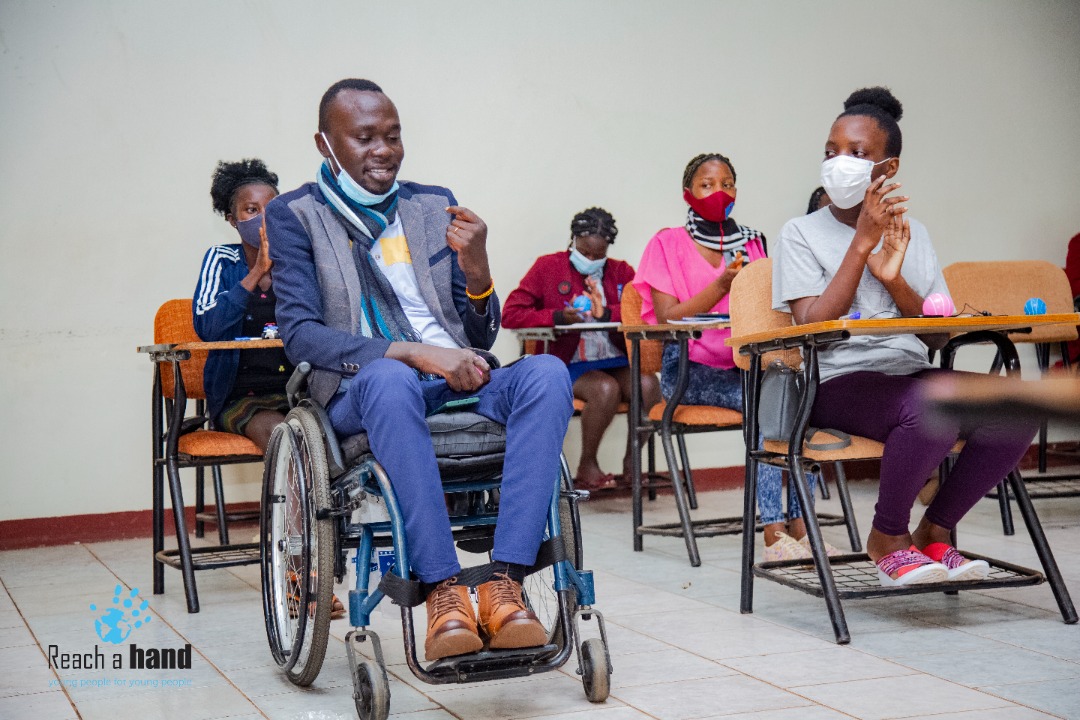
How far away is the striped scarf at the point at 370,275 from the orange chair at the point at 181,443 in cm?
98

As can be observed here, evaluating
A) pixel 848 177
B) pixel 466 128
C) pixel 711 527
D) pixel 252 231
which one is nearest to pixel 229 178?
pixel 252 231

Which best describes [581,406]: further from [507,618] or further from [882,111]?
[507,618]

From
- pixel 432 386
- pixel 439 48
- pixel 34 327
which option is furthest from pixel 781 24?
pixel 432 386

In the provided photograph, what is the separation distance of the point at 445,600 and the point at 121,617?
1489 millimetres

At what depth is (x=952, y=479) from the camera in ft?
8.57

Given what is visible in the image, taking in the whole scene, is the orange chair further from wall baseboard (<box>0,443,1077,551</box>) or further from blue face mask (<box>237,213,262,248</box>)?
wall baseboard (<box>0,443,1077,551</box>)

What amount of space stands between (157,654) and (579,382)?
2.58 meters

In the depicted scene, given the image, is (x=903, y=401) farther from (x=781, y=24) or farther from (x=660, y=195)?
(x=781, y=24)

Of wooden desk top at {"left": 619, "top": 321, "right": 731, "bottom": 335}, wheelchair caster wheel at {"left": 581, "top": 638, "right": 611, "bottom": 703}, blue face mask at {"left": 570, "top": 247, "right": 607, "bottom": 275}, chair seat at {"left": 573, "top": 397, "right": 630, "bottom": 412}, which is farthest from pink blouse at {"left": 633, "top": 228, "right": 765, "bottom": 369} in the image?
wheelchair caster wheel at {"left": 581, "top": 638, "right": 611, "bottom": 703}

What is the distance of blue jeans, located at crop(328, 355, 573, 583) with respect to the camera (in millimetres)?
1923

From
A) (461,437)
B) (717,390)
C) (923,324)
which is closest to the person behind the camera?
(461,437)

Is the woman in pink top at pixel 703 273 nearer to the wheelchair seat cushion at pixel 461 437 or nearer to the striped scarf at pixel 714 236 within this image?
the striped scarf at pixel 714 236

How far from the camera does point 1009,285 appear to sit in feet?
13.8

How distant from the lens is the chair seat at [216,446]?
10.3 ft
